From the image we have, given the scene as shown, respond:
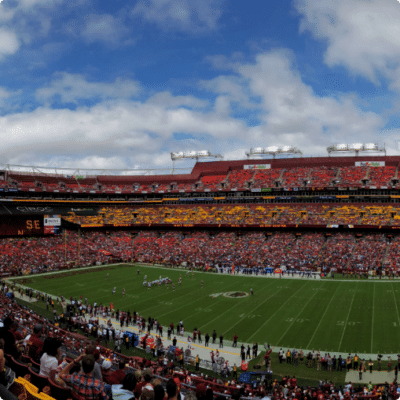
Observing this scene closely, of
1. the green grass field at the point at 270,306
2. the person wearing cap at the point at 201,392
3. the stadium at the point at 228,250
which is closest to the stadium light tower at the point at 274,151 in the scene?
the stadium at the point at 228,250

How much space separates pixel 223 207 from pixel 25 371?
6282cm

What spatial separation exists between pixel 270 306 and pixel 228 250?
25451 mm

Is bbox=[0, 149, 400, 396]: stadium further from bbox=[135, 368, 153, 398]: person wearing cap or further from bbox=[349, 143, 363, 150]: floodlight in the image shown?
bbox=[135, 368, 153, 398]: person wearing cap

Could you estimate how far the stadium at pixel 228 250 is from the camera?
26422 millimetres

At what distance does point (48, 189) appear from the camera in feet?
226

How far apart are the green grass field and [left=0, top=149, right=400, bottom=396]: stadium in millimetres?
141

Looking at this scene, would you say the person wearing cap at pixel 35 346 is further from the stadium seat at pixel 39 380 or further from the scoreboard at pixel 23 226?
the scoreboard at pixel 23 226

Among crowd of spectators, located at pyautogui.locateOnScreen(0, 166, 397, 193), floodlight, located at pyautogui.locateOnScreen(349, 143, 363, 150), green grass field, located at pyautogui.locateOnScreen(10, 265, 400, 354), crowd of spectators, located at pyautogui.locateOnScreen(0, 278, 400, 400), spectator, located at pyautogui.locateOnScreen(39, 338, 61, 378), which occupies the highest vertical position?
floodlight, located at pyautogui.locateOnScreen(349, 143, 363, 150)

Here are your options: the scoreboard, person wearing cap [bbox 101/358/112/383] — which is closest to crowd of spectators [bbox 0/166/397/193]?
the scoreboard

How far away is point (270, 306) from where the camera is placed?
101 feet

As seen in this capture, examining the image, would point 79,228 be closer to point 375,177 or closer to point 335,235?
point 335,235

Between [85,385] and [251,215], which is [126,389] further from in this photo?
[251,215]

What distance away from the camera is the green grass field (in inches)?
931

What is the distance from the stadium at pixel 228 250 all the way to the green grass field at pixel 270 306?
141mm
